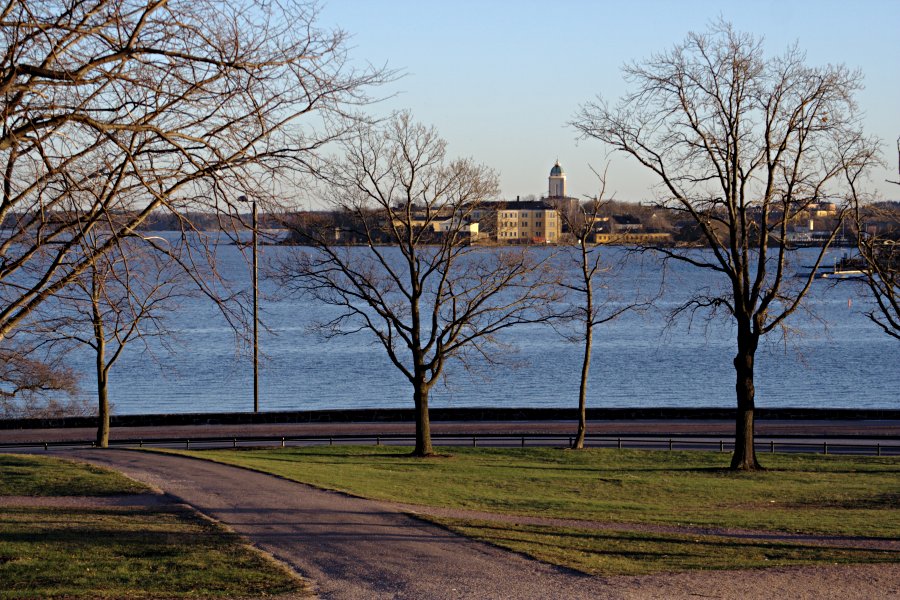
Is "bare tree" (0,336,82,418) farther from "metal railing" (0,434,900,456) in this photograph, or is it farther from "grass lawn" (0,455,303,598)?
"grass lawn" (0,455,303,598)

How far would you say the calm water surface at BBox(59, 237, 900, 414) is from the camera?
55.1 metres

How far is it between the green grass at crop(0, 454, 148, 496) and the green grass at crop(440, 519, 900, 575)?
7563mm

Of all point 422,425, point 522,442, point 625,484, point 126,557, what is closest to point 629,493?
point 625,484

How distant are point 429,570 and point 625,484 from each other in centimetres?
1183

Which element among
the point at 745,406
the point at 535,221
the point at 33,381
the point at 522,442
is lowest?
the point at 522,442

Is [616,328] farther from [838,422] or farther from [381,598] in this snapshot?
[381,598]

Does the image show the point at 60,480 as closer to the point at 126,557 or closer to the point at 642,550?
the point at 126,557

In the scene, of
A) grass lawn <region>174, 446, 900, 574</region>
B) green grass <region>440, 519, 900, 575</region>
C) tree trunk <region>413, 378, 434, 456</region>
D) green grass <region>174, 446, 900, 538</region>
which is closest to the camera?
green grass <region>440, 519, 900, 575</region>

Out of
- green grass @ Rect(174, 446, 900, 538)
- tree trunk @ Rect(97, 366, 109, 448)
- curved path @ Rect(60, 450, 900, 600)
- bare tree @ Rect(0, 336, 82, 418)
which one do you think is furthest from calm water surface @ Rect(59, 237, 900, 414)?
curved path @ Rect(60, 450, 900, 600)

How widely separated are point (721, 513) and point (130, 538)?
10.8 m

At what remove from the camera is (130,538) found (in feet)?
44.6

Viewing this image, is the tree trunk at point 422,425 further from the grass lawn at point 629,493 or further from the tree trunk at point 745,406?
the tree trunk at point 745,406

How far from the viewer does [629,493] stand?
21547 mm

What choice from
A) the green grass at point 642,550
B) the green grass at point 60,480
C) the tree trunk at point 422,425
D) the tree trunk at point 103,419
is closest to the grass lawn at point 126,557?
the green grass at point 60,480
